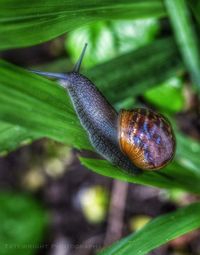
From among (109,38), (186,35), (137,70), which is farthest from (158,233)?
(109,38)

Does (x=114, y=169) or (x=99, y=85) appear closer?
(x=114, y=169)

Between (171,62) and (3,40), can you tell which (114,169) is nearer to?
(3,40)

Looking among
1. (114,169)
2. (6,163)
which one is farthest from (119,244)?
(6,163)

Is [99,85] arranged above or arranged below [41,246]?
above

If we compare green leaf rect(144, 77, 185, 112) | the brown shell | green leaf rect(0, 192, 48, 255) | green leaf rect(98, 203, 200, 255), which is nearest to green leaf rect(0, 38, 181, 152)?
the brown shell

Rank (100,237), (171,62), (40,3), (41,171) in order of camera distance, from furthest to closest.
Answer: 1. (41,171)
2. (100,237)
3. (171,62)
4. (40,3)

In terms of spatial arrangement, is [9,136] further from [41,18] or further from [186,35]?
[186,35]
